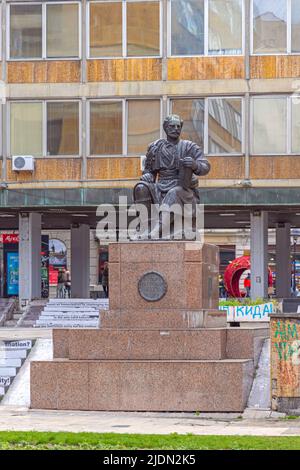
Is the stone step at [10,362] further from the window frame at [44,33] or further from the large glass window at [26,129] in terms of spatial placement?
the window frame at [44,33]

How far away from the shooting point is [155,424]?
59.7ft

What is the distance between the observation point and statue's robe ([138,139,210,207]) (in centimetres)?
2169

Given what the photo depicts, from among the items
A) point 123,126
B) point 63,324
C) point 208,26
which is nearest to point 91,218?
point 123,126

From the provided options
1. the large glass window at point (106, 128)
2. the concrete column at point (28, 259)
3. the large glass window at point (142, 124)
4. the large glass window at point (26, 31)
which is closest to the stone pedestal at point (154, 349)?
the large glass window at point (142, 124)

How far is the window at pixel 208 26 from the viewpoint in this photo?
39.2 meters

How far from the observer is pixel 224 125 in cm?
3922

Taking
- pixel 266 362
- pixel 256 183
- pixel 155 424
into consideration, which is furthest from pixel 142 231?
pixel 256 183

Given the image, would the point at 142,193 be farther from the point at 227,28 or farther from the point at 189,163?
the point at 227,28

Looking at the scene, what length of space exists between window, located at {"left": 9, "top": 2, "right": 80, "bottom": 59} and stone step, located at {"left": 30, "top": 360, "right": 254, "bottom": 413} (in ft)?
69.2

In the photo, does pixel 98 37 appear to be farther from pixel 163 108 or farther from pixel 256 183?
A: pixel 256 183

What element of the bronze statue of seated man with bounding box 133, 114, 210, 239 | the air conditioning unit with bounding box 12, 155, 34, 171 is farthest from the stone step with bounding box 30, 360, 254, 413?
the air conditioning unit with bounding box 12, 155, 34, 171

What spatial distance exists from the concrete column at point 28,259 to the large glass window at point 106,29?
242 inches

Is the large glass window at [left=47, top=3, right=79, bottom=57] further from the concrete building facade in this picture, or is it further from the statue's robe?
the statue's robe
